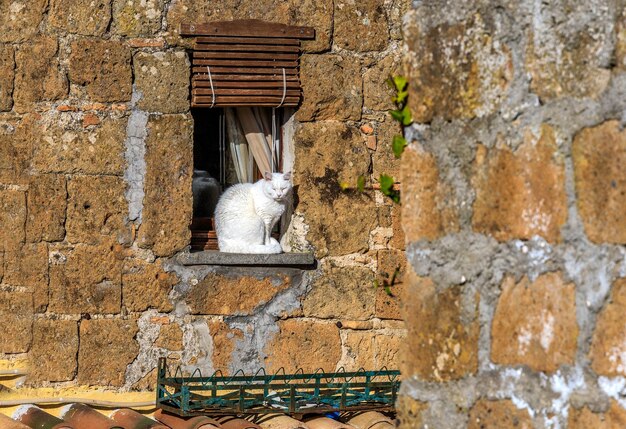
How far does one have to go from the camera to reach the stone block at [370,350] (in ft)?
17.9

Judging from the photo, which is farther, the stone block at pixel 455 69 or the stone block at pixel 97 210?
the stone block at pixel 97 210

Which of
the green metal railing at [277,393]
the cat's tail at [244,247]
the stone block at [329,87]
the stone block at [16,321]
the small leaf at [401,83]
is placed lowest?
the green metal railing at [277,393]

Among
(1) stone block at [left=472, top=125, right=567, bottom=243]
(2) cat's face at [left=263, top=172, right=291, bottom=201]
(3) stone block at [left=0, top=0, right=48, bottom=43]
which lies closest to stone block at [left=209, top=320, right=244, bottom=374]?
(2) cat's face at [left=263, top=172, right=291, bottom=201]

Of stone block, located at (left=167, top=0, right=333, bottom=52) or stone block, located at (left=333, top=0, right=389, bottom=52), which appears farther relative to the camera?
stone block, located at (left=333, top=0, right=389, bottom=52)

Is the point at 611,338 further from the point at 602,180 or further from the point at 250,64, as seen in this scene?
the point at 250,64

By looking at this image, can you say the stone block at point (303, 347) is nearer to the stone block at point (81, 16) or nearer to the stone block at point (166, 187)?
the stone block at point (166, 187)

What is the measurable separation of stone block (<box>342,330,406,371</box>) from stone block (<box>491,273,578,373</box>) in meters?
3.57

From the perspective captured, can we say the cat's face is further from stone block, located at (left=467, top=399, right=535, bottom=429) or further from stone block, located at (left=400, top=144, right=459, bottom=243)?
stone block, located at (left=467, top=399, right=535, bottom=429)

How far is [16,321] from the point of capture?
205 inches

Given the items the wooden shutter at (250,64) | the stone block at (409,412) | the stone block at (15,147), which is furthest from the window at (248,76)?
the stone block at (409,412)

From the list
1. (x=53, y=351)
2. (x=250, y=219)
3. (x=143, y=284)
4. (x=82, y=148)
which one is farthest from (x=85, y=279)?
(x=250, y=219)

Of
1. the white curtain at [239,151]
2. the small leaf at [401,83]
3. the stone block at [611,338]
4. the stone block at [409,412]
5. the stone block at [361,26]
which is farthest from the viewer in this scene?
the white curtain at [239,151]

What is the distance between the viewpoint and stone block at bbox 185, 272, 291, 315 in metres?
5.33

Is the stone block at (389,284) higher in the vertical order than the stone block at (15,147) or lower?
lower
